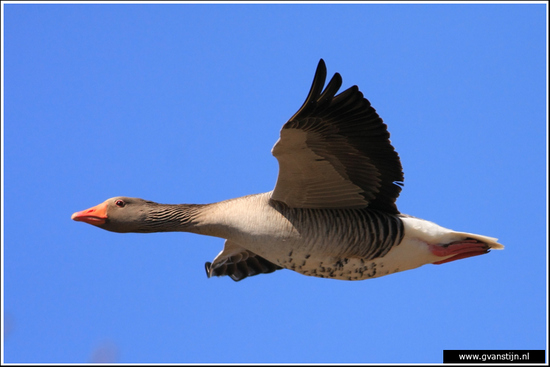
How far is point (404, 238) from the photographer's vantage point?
6477 millimetres

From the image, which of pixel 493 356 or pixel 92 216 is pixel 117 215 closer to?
pixel 92 216

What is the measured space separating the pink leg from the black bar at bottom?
3.76 ft

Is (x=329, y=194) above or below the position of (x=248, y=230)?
above

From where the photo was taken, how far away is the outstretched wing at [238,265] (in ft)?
25.6

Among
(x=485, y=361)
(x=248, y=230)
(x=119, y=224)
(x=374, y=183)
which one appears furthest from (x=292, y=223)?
(x=485, y=361)

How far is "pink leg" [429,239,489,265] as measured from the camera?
6648 mm

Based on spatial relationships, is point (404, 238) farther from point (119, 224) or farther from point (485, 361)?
point (119, 224)

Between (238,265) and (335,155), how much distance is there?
8.21 feet

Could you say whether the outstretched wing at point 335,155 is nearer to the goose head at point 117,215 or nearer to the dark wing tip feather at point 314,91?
the dark wing tip feather at point 314,91

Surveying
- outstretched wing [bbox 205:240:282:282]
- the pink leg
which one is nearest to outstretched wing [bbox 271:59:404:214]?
the pink leg

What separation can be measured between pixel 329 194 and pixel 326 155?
1.73 feet

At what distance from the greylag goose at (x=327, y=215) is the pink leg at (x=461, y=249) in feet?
0.04

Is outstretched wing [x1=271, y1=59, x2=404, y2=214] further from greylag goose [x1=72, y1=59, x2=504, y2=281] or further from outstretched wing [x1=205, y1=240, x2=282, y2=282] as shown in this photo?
outstretched wing [x1=205, y1=240, x2=282, y2=282]

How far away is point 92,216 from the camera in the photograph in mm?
6422
